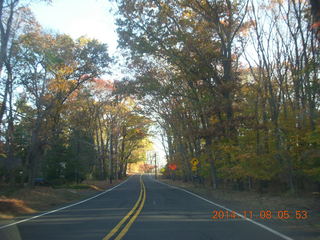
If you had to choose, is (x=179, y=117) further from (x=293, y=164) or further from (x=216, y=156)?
(x=293, y=164)

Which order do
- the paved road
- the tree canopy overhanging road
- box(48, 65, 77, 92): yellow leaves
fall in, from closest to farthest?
1. the paved road
2. the tree canopy overhanging road
3. box(48, 65, 77, 92): yellow leaves

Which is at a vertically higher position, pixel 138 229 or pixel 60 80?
pixel 60 80

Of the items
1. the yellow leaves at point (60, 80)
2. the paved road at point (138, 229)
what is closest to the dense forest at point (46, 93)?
the yellow leaves at point (60, 80)

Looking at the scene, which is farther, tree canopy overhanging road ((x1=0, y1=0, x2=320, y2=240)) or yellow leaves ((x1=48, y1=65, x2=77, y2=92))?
yellow leaves ((x1=48, y1=65, x2=77, y2=92))

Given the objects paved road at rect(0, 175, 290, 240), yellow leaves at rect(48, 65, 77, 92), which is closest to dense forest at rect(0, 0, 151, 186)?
yellow leaves at rect(48, 65, 77, 92)

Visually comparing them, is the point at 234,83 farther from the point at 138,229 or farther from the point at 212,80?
the point at 138,229

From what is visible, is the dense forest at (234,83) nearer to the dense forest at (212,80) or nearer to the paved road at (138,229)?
the dense forest at (212,80)

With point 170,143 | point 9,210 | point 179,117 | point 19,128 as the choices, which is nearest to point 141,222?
point 9,210

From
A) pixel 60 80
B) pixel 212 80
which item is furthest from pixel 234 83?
pixel 60 80

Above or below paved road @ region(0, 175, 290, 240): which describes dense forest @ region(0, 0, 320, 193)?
above

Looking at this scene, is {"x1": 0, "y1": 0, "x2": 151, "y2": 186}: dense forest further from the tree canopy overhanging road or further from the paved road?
the paved road

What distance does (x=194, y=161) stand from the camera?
30.9 metres

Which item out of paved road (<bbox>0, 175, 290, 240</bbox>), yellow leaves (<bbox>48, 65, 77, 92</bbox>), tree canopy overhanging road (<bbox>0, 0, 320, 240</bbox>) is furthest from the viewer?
yellow leaves (<bbox>48, 65, 77, 92</bbox>)

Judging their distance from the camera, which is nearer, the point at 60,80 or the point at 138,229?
the point at 138,229
